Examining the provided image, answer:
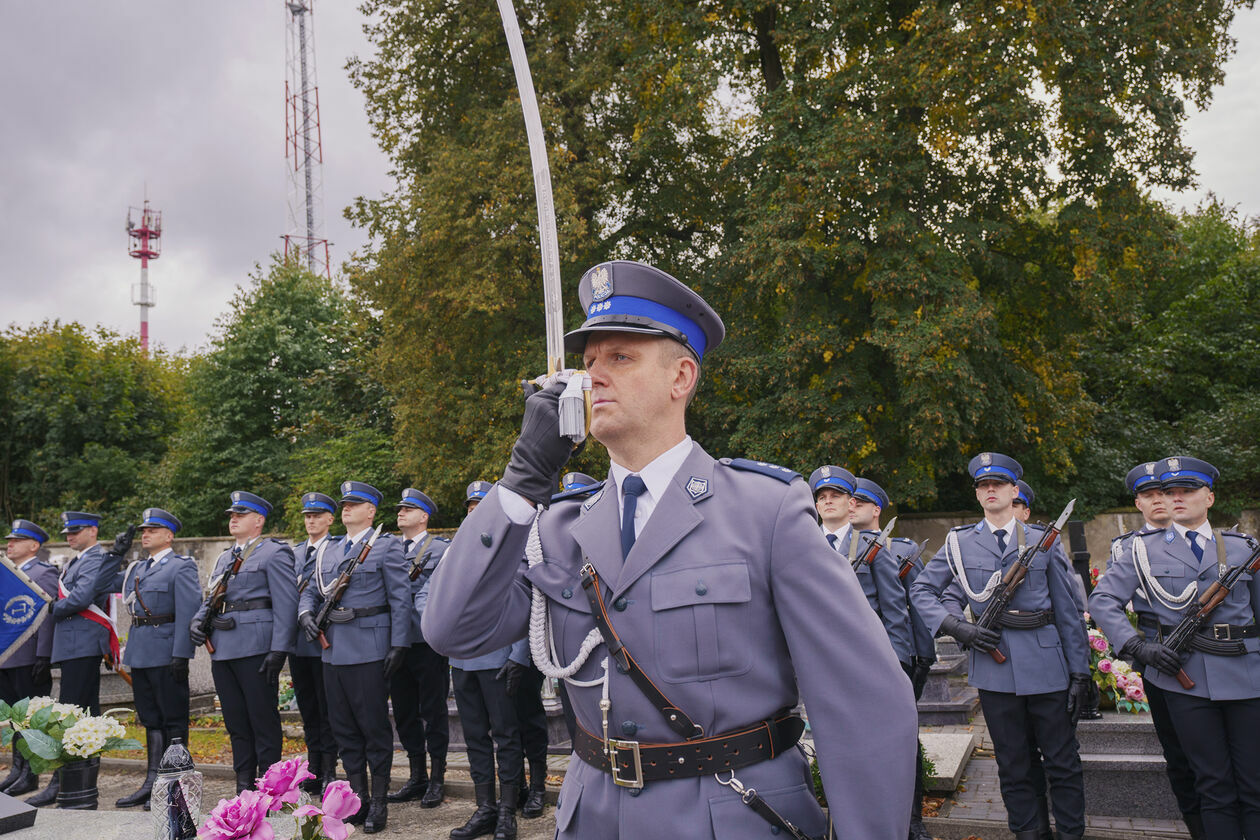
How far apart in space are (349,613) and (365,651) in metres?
0.32

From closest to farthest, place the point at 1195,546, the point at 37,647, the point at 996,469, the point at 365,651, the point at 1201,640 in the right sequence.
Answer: the point at 1201,640 < the point at 1195,546 < the point at 996,469 < the point at 365,651 < the point at 37,647

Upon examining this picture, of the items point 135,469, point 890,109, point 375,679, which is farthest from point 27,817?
point 135,469

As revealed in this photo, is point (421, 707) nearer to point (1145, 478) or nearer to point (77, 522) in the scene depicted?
point (77, 522)

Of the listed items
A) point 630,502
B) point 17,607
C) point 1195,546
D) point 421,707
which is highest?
point 630,502

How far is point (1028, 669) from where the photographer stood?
557 cm

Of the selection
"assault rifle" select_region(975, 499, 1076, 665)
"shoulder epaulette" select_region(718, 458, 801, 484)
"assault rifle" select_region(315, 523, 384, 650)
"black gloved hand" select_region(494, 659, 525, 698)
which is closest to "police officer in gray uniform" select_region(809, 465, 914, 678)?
"assault rifle" select_region(975, 499, 1076, 665)

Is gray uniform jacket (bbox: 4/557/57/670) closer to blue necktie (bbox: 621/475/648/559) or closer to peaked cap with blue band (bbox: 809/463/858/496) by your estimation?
peaked cap with blue band (bbox: 809/463/858/496)

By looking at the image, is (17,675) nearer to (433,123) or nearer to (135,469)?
(433,123)

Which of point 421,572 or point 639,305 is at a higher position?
point 639,305

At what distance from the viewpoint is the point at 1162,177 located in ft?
47.9

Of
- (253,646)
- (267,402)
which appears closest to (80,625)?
(253,646)

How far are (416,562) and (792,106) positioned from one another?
9981mm

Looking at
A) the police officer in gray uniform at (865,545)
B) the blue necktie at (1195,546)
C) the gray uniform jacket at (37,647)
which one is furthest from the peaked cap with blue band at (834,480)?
the gray uniform jacket at (37,647)

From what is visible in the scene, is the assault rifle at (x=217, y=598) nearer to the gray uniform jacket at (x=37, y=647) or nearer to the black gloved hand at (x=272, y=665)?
the black gloved hand at (x=272, y=665)
